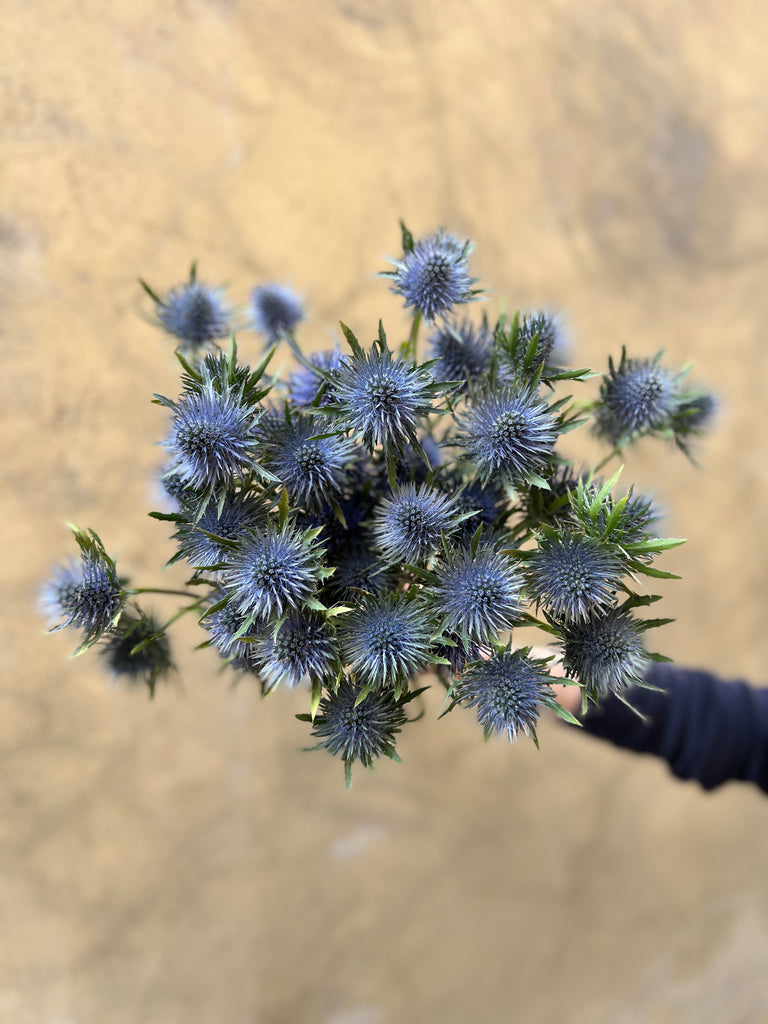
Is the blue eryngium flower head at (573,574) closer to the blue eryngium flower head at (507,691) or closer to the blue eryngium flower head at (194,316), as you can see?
the blue eryngium flower head at (507,691)

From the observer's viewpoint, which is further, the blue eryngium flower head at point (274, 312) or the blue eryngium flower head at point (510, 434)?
the blue eryngium flower head at point (274, 312)

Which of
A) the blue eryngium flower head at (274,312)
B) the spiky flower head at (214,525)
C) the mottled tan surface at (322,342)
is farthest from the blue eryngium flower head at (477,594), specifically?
the mottled tan surface at (322,342)

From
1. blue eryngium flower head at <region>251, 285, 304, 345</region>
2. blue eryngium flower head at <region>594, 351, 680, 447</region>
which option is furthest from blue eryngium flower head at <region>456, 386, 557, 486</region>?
blue eryngium flower head at <region>251, 285, 304, 345</region>

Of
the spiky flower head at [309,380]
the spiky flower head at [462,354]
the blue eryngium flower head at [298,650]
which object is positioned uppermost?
the spiky flower head at [462,354]

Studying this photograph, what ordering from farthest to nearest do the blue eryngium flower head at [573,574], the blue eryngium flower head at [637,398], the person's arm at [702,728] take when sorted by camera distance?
the person's arm at [702,728]
the blue eryngium flower head at [637,398]
the blue eryngium flower head at [573,574]

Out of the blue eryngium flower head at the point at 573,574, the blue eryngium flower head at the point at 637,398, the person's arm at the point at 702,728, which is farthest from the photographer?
the person's arm at the point at 702,728

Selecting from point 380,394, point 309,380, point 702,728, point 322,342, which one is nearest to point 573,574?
point 380,394

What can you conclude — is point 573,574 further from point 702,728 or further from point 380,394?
point 702,728
